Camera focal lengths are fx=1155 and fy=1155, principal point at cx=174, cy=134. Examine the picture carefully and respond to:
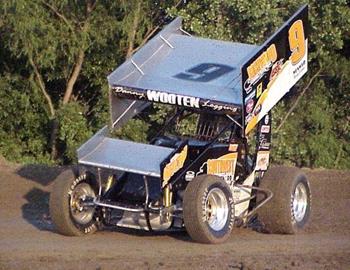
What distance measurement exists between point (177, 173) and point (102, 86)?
8.91m

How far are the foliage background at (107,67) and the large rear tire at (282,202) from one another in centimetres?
613

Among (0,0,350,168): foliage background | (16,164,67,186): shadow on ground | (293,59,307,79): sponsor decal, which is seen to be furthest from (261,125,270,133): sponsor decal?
(0,0,350,168): foliage background

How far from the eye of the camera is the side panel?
492 inches

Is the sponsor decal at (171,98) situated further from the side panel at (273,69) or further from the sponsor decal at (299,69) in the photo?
the sponsor decal at (299,69)

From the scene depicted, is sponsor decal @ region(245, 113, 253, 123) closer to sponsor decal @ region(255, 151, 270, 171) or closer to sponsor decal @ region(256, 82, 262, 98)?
sponsor decal @ region(256, 82, 262, 98)

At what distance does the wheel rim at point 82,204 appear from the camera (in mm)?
12727

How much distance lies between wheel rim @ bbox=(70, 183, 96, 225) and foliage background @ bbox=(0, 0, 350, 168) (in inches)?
248

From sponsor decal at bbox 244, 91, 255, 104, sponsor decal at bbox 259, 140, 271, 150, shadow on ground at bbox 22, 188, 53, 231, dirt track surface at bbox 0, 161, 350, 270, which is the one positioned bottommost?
shadow on ground at bbox 22, 188, 53, 231

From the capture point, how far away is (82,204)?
41.9 feet

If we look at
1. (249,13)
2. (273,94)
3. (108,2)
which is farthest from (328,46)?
(273,94)

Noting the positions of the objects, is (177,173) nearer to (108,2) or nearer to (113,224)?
(113,224)

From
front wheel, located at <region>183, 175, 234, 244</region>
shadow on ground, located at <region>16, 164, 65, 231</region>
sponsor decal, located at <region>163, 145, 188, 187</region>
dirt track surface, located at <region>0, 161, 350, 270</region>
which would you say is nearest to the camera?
dirt track surface, located at <region>0, 161, 350, 270</region>

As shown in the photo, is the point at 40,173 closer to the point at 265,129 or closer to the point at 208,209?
the point at 265,129

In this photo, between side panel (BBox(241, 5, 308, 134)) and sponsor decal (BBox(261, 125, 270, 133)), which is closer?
side panel (BBox(241, 5, 308, 134))
